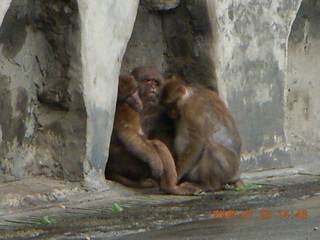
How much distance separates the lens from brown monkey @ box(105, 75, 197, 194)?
973cm

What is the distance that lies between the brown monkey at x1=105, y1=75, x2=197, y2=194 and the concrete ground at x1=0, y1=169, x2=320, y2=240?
0.64ft

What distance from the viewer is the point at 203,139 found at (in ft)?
32.7

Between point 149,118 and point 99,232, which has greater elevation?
point 149,118

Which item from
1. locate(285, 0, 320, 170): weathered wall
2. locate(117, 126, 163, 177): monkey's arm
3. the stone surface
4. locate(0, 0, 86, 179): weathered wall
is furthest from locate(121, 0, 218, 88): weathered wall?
locate(285, 0, 320, 170): weathered wall

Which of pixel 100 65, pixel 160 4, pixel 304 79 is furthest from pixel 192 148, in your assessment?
pixel 304 79

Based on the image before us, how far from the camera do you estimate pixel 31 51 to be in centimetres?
939

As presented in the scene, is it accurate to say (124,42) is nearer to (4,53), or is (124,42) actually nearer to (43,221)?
(4,53)

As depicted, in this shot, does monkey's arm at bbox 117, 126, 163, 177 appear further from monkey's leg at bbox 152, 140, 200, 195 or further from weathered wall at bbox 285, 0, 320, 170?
weathered wall at bbox 285, 0, 320, 170

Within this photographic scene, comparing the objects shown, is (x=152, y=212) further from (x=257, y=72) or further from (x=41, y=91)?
(x=257, y=72)

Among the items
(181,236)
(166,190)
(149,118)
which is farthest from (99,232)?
(149,118)

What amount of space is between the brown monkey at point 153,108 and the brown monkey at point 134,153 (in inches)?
10.0

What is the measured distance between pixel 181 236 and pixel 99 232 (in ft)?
2.32

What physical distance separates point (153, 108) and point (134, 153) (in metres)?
0.85

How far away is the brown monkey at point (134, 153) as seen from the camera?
9.73 m
